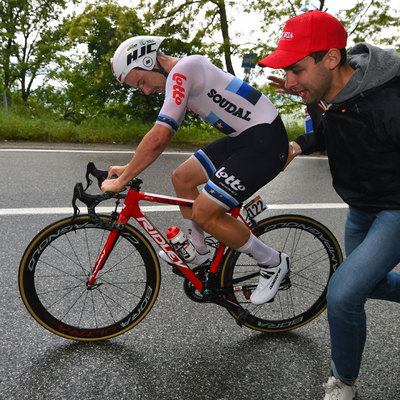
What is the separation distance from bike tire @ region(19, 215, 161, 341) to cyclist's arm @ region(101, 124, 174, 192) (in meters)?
0.30

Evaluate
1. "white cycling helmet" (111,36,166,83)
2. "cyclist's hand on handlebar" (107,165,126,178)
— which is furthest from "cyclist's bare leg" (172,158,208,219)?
"white cycling helmet" (111,36,166,83)

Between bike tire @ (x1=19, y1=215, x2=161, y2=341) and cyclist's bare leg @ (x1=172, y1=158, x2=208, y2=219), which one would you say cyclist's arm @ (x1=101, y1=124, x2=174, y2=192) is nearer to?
bike tire @ (x1=19, y1=215, x2=161, y2=341)

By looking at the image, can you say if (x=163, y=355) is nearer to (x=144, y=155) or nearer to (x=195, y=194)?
(x=195, y=194)

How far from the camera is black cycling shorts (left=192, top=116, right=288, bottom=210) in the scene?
93.6 inches

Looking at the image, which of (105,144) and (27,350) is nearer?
(27,350)

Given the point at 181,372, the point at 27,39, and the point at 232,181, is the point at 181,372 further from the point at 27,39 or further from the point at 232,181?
the point at 27,39

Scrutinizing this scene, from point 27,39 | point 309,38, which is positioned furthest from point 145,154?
point 27,39

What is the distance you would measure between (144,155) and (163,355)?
130 centimetres

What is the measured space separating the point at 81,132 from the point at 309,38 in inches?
345

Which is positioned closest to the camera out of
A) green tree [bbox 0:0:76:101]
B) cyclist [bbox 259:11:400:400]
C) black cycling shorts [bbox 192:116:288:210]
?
cyclist [bbox 259:11:400:400]

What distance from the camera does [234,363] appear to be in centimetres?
258

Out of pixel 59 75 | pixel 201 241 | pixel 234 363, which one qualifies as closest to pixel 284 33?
pixel 201 241

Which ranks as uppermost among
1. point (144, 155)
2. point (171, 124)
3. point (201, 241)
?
point (171, 124)

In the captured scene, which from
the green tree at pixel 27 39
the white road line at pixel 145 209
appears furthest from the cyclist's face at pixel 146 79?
the green tree at pixel 27 39
